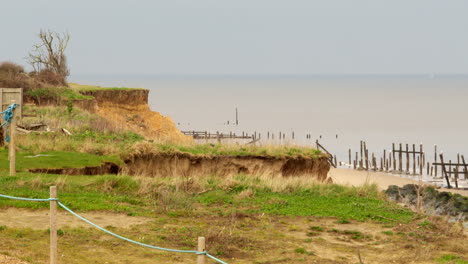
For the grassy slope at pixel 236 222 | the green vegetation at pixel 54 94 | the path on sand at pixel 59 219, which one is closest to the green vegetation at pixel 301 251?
the grassy slope at pixel 236 222

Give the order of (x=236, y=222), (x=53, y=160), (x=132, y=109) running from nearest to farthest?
Result: (x=236, y=222), (x=53, y=160), (x=132, y=109)

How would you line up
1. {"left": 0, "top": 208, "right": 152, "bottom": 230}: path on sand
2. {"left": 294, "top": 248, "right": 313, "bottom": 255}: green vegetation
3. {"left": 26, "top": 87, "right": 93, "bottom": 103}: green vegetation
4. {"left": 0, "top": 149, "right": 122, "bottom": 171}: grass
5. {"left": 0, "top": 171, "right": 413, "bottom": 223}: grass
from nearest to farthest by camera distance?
{"left": 294, "top": 248, "right": 313, "bottom": 255}: green vegetation < {"left": 0, "top": 208, "right": 152, "bottom": 230}: path on sand < {"left": 0, "top": 171, "right": 413, "bottom": 223}: grass < {"left": 0, "top": 149, "right": 122, "bottom": 171}: grass < {"left": 26, "top": 87, "right": 93, "bottom": 103}: green vegetation

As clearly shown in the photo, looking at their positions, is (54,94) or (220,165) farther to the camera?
(54,94)

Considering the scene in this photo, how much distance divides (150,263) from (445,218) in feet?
33.3

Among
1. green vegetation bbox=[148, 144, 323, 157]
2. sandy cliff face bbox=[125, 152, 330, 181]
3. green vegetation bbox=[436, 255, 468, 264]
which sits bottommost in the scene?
green vegetation bbox=[436, 255, 468, 264]

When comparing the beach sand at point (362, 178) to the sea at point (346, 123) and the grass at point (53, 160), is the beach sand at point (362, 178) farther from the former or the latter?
the grass at point (53, 160)

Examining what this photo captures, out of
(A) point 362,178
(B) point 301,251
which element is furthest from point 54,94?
(B) point 301,251

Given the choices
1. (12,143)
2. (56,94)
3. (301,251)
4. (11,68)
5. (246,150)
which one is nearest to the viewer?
(301,251)

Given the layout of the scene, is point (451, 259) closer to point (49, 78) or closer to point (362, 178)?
point (362, 178)

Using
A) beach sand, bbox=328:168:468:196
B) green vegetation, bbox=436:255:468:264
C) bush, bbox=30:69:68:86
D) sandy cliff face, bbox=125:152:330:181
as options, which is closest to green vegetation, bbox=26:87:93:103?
bush, bbox=30:69:68:86

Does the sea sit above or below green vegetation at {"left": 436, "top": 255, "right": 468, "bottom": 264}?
above

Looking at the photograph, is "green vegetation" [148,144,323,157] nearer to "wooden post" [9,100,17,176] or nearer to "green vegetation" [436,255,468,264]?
"wooden post" [9,100,17,176]

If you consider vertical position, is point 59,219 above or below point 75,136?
below

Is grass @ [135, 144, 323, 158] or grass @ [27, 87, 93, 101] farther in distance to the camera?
grass @ [27, 87, 93, 101]
